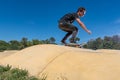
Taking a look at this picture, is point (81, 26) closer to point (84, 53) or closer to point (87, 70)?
point (84, 53)

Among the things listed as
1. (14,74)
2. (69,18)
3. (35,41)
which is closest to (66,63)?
(14,74)

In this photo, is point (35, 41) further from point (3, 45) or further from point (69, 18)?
point (69, 18)

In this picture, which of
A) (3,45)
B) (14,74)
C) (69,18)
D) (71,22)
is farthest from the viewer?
(3,45)

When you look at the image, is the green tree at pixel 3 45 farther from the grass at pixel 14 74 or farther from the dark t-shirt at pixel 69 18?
the grass at pixel 14 74

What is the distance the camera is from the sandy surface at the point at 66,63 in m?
9.34

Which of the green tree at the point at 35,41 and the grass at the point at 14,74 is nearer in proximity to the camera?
the grass at the point at 14,74

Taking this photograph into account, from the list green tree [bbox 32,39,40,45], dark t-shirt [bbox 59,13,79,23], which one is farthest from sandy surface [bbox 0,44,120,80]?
green tree [bbox 32,39,40,45]

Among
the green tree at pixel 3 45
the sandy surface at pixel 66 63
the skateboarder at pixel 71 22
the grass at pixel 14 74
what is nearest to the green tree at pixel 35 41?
the green tree at pixel 3 45

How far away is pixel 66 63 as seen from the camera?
10078mm

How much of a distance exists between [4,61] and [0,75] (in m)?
Result: 1.66

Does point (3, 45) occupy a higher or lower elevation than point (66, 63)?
higher

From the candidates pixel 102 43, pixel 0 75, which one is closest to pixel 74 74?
pixel 0 75

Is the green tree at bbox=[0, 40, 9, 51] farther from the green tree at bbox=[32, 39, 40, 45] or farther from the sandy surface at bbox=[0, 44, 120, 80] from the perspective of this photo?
the sandy surface at bbox=[0, 44, 120, 80]

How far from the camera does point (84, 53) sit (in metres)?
10.7
